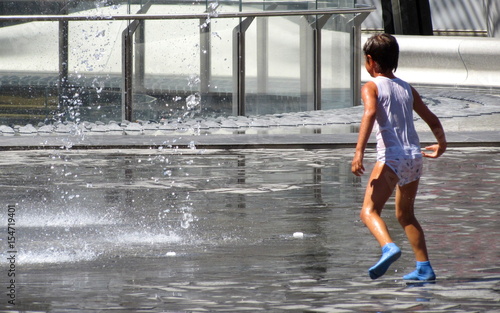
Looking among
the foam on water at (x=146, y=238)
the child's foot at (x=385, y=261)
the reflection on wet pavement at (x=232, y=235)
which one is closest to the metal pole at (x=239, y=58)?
the reflection on wet pavement at (x=232, y=235)

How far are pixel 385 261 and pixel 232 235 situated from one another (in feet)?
6.92

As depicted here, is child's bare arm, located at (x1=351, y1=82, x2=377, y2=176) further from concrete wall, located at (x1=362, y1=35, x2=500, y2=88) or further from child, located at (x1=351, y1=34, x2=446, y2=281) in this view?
concrete wall, located at (x1=362, y1=35, x2=500, y2=88)

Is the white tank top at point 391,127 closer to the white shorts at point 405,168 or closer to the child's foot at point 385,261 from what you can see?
the white shorts at point 405,168

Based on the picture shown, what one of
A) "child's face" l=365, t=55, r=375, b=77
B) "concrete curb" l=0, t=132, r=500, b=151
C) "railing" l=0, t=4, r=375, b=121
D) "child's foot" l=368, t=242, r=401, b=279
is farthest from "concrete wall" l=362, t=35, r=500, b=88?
"child's foot" l=368, t=242, r=401, b=279

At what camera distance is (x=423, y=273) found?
6.13m

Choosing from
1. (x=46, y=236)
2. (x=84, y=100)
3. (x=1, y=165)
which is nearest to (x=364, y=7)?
(x=84, y=100)

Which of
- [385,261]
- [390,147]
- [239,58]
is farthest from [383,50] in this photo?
[239,58]

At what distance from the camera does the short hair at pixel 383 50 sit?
614cm

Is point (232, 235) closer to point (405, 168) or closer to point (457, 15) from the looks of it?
point (405, 168)

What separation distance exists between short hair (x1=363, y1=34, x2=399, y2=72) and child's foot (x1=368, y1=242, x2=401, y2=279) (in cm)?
97

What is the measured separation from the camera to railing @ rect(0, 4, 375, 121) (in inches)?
640

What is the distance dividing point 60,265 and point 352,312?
6.62ft

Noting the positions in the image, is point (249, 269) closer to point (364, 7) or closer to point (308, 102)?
point (308, 102)

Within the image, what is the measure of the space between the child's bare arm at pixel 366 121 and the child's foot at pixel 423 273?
0.60 m
